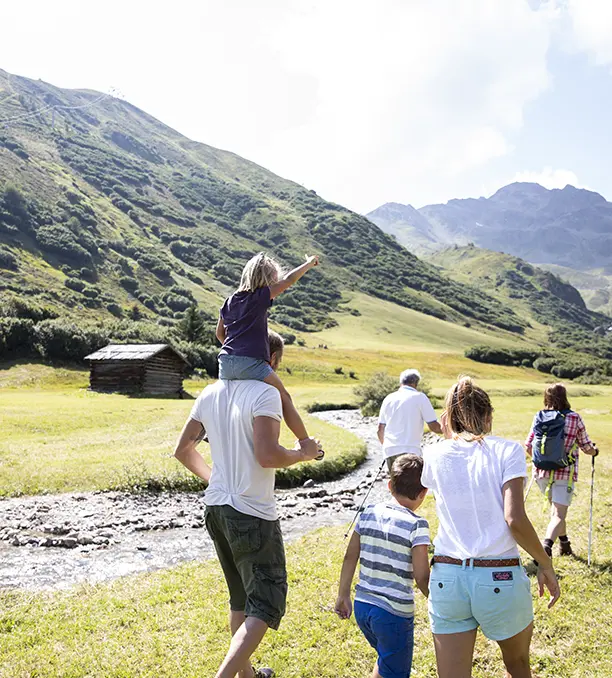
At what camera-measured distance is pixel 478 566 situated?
3.70 metres

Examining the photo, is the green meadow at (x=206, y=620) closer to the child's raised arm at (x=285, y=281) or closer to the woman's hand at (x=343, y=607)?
the woman's hand at (x=343, y=607)

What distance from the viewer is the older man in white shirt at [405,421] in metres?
8.86

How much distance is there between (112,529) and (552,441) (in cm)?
972

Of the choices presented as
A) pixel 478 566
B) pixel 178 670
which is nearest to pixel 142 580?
pixel 178 670

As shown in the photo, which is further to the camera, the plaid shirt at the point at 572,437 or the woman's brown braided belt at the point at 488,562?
the plaid shirt at the point at 572,437

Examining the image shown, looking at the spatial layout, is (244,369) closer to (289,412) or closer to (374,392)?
(289,412)

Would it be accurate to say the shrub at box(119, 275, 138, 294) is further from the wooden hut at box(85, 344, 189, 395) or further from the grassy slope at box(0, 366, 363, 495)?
the grassy slope at box(0, 366, 363, 495)

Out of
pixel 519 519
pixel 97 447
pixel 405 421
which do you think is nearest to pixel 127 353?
pixel 97 447

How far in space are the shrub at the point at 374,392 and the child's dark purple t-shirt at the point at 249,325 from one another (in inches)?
1337

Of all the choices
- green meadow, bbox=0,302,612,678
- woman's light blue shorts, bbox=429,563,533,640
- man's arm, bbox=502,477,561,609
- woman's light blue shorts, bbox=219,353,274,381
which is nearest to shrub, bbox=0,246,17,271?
green meadow, bbox=0,302,612,678

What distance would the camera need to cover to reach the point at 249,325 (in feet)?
14.6

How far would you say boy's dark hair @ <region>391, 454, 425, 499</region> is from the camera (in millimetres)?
4480

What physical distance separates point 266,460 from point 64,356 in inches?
2171

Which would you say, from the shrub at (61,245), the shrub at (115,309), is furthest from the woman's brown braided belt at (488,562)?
the shrub at (61,245)
